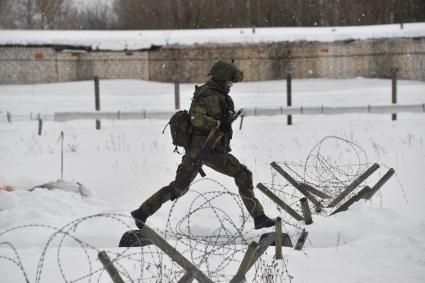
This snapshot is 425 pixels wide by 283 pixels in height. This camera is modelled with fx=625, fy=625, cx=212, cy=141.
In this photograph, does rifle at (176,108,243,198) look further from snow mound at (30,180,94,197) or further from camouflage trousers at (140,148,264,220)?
snow mound at (30,180,94,197)

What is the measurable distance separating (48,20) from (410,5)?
31.0 metres

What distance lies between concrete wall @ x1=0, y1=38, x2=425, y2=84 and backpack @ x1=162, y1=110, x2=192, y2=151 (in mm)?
20456

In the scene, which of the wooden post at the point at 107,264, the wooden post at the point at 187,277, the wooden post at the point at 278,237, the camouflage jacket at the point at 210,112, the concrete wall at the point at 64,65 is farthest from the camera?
the concrete wall at the point at 64,65

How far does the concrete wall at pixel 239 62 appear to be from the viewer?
25516 mm

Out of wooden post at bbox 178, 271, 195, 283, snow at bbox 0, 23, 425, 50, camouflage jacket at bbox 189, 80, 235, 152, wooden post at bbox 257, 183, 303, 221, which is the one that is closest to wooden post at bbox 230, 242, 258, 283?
wooden post at bbox 178, 271, 195, 283

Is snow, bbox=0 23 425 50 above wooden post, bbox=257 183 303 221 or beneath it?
above

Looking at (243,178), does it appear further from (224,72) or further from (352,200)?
(352,200)

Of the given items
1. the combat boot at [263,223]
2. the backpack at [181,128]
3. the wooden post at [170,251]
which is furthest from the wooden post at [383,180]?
the wooden post at [170,251]

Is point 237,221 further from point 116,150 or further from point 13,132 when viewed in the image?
point 13,132

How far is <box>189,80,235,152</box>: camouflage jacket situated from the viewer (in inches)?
224

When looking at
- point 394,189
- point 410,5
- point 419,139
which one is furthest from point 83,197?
point 410,5

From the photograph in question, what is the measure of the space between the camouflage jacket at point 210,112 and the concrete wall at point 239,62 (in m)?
20.4

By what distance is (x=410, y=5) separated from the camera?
41.1 m

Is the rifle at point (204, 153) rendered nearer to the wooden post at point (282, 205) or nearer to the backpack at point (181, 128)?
the backpack at point (181, 128)
